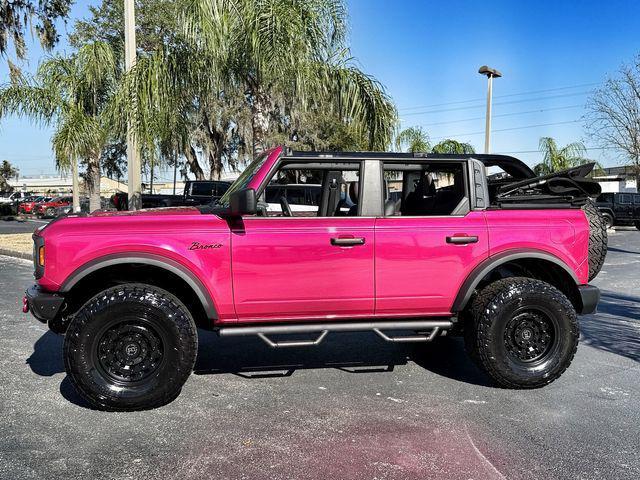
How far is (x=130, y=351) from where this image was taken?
13.1ft

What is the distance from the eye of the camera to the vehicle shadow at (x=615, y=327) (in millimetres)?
5738

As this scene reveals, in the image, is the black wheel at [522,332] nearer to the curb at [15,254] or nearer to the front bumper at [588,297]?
the front bumper at [588,297]

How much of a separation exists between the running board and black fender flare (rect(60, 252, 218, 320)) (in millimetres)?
342

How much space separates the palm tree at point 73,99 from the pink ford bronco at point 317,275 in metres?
8.47

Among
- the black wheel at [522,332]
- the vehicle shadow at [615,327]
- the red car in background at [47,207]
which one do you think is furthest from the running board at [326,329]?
the red car in background at [47,207]

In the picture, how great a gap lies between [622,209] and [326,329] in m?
24.9

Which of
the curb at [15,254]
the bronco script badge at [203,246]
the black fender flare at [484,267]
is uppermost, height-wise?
the bronco script badge at [203,246]

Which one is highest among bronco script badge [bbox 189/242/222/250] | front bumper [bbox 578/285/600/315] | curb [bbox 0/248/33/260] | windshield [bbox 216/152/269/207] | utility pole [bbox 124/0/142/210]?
utility pole [bbox 124/0/142/210]

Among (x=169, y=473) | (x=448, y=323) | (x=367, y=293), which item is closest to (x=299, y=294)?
(x=367, y=293)

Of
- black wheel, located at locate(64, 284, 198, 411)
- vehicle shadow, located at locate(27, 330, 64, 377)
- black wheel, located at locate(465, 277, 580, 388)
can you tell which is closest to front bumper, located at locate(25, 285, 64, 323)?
black wheel, located at locate(64, 284, 198, 411)

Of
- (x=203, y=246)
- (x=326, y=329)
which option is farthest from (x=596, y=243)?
(x=203, y=246)

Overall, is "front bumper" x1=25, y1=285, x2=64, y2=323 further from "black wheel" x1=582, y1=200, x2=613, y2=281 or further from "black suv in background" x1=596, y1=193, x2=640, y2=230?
"black suv in background" x1=596, y1=193, x2=640, y2=230

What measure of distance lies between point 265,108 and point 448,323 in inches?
335

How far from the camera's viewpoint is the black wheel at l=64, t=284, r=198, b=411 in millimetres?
3873
